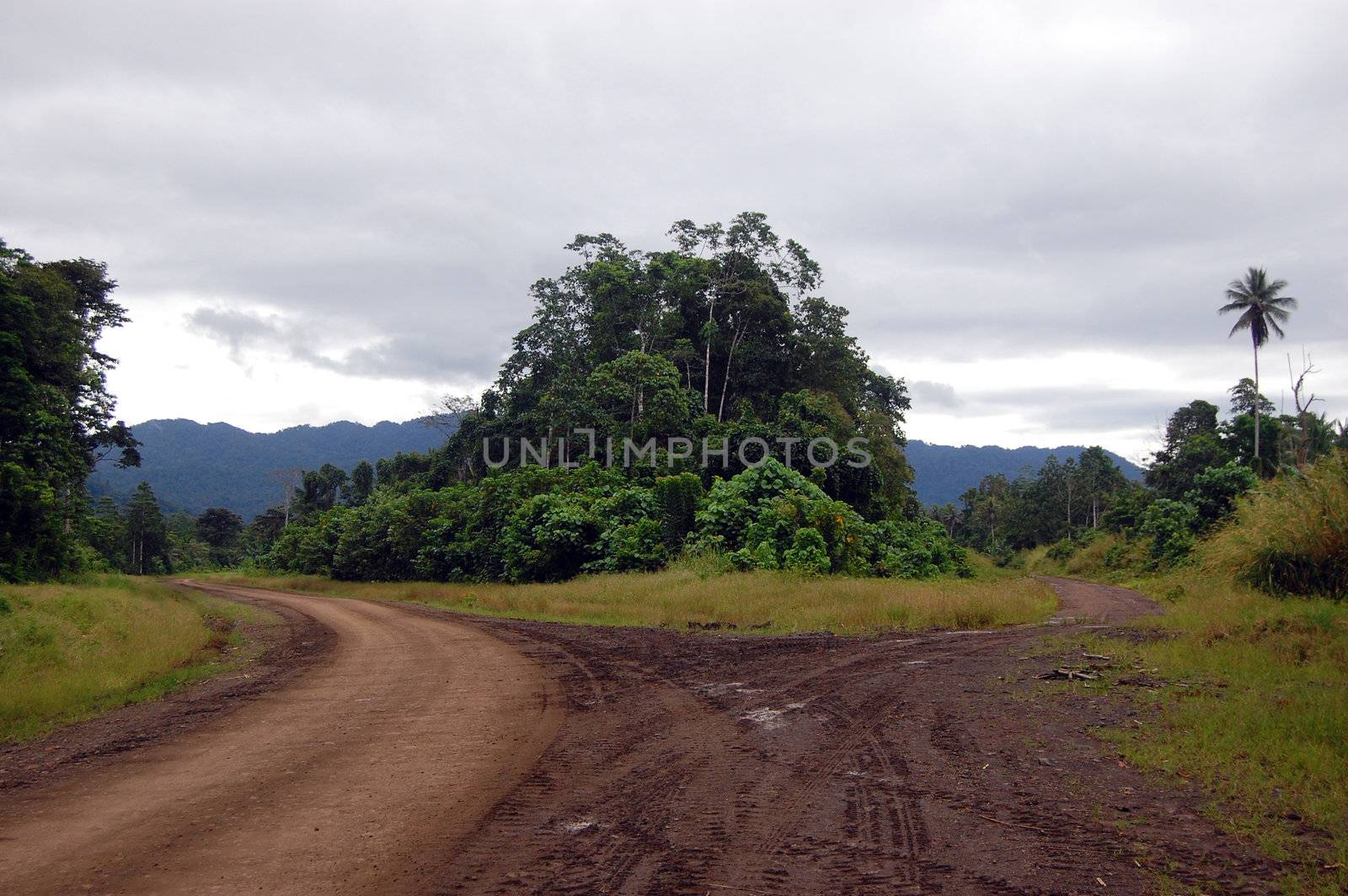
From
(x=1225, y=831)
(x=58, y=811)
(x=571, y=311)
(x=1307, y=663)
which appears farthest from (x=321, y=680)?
(x=571, y=311)

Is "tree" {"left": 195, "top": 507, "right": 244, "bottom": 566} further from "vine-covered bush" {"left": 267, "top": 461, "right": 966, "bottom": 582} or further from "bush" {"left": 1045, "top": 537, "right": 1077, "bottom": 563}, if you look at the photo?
"bush" {"left": 1045, "top": 537, "right": 1077, "bottom": 563}

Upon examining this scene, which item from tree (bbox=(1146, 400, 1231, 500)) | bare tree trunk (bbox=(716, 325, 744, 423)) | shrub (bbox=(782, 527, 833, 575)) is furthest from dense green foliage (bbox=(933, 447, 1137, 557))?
shrub (bbox=(782, 527, 833, 575))

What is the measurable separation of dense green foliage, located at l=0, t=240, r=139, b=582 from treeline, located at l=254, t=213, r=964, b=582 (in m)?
13.6

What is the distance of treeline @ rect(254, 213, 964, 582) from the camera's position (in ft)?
94.0

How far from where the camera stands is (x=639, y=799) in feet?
18.5

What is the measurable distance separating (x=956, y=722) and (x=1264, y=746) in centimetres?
235

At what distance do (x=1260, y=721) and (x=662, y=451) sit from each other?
3017 centimetres

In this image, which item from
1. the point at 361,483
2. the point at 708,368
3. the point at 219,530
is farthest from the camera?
the point at 219,530

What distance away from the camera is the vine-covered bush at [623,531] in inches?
1045

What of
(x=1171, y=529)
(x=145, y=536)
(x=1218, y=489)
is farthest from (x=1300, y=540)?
(x=145, y=536)

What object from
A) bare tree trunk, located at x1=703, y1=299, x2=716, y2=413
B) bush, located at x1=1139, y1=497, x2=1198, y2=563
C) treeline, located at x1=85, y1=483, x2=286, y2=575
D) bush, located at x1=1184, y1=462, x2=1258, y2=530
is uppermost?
bare tree trunk, located at x1=703, y1=299, x2=716, y2=413

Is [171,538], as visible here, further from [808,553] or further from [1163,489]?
[1163,489]

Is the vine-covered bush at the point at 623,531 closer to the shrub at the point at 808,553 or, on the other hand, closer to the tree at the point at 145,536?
the shrub at the point at 808,553

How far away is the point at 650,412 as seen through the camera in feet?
124
